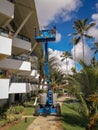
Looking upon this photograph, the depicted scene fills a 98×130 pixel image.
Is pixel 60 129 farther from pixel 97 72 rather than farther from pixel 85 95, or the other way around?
pixel 97 72

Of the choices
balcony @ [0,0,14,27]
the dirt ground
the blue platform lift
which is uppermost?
balcony @ [0,0,14,27]

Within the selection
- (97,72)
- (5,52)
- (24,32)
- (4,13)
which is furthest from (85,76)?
(24,32)

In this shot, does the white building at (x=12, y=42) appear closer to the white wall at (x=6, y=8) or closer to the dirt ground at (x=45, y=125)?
the white wall at (x=6, y=8)

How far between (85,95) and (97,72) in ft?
7.26

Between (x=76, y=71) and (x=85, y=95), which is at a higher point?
(x=76, y=71)

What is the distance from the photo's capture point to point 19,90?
1115 inches

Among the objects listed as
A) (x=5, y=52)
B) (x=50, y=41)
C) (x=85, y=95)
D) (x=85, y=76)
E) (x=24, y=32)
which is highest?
(x=24, y=32)


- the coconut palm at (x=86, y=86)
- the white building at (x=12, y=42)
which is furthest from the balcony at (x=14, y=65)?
the coconut palm at (x=86, y=86)

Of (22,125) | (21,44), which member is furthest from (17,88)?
(22,125)

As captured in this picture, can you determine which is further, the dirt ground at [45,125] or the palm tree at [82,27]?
the palm tree at [82,27]

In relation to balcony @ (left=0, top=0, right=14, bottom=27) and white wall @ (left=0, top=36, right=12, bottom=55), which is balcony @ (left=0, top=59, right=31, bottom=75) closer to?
white wall @ (left=0, top=36, right=12, bottom=55)

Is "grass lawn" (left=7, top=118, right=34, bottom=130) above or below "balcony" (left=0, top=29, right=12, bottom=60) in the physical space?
below

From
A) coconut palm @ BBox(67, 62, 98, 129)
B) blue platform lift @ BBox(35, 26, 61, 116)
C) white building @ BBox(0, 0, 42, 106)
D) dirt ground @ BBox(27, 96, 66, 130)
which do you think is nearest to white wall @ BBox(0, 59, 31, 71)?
white building @ BBox(0, 0, 42, 106)

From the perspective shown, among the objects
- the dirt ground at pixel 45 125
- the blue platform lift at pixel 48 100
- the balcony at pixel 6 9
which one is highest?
the balcony at pixel 6 9
